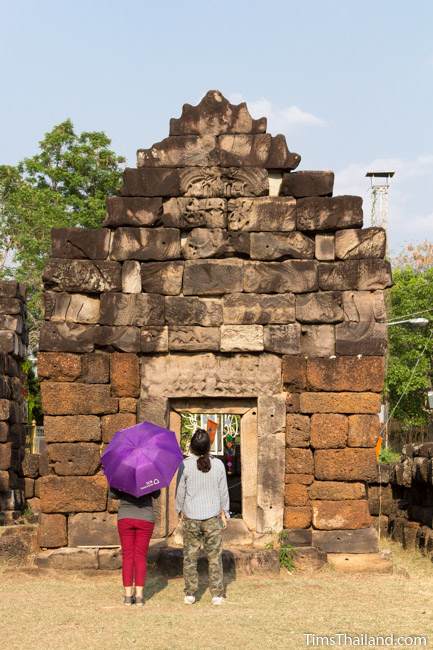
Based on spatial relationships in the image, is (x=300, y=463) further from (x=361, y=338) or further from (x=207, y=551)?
(x=207, y=551)

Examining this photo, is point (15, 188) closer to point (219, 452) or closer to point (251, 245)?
point (219, 452)

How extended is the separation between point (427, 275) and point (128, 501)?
2979cm

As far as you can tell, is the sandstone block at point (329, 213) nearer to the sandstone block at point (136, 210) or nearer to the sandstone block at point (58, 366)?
the sandstone block at point (136, 210)

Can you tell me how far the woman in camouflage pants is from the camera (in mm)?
8586

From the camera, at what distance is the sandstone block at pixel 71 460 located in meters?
10.6

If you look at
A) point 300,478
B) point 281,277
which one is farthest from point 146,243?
point 300,478

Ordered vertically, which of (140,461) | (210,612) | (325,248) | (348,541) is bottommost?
(210,612)

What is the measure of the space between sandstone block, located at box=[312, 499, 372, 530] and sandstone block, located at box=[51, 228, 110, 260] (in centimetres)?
402

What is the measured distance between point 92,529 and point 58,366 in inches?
77.1

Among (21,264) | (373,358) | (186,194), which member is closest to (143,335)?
(186,194)

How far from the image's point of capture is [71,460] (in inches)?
418

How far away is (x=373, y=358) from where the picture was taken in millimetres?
10727

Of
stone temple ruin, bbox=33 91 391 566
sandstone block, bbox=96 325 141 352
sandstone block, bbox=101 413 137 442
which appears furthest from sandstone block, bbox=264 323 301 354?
sandstone block, bbox=101 413 137 442

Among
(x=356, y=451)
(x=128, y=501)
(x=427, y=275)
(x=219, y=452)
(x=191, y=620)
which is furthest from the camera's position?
(x=427, y=275)
